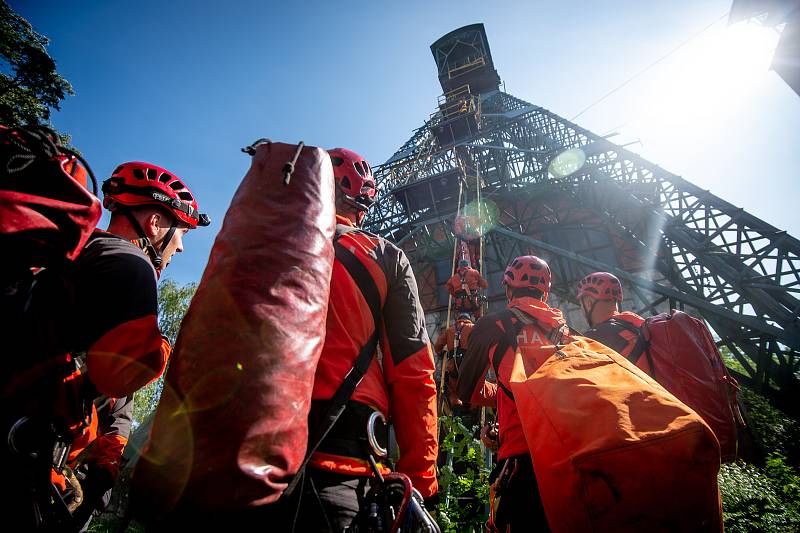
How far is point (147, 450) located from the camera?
0.90 meters

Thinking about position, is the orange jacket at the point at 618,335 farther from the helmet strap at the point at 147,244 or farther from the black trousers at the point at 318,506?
the helmet strap at the point at 147,244

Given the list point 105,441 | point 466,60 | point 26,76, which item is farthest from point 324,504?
point 466,60

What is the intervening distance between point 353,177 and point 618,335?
9.79ft

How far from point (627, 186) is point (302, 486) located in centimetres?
1259

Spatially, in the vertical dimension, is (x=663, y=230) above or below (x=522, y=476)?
above

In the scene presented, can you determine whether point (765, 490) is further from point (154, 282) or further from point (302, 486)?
point (154, 282)

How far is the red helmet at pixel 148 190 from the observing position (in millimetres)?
2695

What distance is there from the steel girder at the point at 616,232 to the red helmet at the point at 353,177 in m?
7.68

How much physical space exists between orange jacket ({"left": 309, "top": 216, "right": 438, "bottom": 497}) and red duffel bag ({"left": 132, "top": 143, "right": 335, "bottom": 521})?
1.44ft

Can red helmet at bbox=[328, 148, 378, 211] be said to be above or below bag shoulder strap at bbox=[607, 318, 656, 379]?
above

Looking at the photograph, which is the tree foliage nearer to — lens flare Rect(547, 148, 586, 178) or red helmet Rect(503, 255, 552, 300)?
red helmet Rect(503, 255, 552, 300)


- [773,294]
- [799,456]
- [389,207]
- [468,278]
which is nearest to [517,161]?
[389,207]

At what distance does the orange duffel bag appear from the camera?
1.34 metres

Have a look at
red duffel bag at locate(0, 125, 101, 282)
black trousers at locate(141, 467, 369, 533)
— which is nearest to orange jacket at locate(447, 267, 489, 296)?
black trousers at locate(141, 467, 369, 533)
